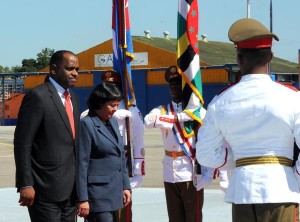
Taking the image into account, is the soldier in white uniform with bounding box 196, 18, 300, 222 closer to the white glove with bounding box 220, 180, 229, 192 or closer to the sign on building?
the white glove with bounding box 220, 180, 229, 192

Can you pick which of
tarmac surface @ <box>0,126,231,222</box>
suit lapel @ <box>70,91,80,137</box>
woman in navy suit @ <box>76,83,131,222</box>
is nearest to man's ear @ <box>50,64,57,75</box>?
suit lapel @ <box>70,91,80,137</box>

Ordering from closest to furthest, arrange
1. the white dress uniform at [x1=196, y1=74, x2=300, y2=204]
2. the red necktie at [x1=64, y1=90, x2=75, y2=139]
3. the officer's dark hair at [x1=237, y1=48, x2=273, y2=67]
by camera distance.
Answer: the white dress uniform at [x1=196, y1=74, x2=300, y2=204], the officer's dark hair at [x1=237, y1=48, x2=273, y2=67], the red necktie at [x1=64, y1=90, x2=75, y2=139]

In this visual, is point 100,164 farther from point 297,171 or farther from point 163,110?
point 297,171

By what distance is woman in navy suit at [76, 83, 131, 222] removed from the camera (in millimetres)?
5398

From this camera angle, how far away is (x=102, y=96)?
5.54 meters

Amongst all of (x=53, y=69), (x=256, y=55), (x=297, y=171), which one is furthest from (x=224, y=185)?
(x=256, y=55)

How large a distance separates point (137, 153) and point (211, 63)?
41269 mm

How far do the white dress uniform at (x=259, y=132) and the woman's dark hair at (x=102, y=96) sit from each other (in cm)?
185

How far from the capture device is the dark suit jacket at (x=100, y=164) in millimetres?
5422

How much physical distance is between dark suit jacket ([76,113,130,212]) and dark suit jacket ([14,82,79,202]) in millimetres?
277

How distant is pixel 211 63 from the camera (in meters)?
47.7

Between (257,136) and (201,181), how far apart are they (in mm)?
2829

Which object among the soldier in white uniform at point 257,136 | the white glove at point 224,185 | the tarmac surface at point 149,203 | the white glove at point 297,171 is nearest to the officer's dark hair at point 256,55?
the soldier in white uniform at point 257,136

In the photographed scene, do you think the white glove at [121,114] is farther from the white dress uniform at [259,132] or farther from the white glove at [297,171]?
the white glove at [297,171]
